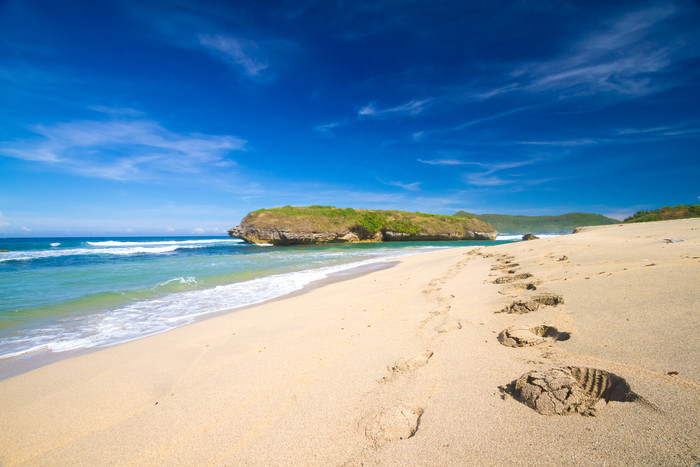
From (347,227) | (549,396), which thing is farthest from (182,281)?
(347,227)

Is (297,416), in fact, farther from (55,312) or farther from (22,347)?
(55,312)

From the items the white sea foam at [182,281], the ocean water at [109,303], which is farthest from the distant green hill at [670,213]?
the white sea foam at [182,281]

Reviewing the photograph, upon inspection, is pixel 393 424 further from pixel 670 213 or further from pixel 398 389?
pixel 670 213

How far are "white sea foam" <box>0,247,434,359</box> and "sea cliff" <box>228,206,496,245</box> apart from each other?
35025 mm

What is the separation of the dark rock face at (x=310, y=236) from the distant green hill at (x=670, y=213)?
88.3 ft

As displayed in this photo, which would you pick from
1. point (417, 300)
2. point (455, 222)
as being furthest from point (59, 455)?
point (455, 222)

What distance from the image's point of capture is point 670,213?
977 inches

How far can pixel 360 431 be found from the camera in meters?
1.79

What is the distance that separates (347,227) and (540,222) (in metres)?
66.2

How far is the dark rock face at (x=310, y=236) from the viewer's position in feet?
140

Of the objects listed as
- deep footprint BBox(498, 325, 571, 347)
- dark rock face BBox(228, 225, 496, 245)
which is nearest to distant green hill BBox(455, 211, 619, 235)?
dark rock face BBox(228, 225, 496, 245)

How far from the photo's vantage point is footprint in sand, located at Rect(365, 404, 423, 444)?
67.4 inches

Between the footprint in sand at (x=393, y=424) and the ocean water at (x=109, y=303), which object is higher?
the footprint in sand at (x=393, y=424)

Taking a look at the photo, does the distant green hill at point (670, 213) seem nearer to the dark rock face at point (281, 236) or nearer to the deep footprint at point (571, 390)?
the deep footprint at point (571, 390)
